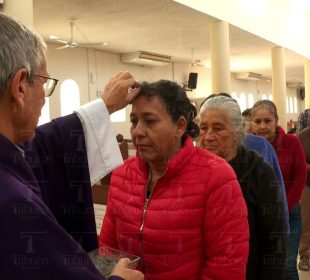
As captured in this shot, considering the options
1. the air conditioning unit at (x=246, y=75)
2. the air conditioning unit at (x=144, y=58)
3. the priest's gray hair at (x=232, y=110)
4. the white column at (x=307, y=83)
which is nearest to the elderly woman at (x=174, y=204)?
Answer: the priest's gray hair at (x=232, y=110)

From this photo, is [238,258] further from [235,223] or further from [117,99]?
[117,99]

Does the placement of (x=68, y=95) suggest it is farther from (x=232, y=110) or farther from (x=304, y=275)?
(x=232, y=110)

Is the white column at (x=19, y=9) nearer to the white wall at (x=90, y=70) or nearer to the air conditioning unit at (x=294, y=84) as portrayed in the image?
the white wall at (x=90, y=70)

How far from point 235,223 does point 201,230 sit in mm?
142

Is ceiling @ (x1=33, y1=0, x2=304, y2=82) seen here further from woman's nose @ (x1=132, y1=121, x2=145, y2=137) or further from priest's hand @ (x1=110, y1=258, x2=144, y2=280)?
priest's hand @ (x1=110, y1=258, x2=144, y2=280)

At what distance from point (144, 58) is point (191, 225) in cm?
1096

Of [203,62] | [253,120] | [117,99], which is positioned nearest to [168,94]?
[117,99]

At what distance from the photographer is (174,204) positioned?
69.0 inches

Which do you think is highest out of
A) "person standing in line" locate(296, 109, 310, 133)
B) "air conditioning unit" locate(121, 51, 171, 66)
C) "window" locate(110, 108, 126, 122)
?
"air conditioning unit" locate(121, 51, 171, 66)

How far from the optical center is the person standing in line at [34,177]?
0.99 m

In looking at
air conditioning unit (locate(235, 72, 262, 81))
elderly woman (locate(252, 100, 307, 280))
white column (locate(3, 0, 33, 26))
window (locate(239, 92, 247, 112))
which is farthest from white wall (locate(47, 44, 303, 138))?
elderly woman (locate(252, 100, 307, 280))

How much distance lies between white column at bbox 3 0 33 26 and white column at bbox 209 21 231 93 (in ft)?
14.5

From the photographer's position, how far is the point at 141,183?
1.88m

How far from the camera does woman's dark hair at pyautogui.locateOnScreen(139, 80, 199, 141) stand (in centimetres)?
185
